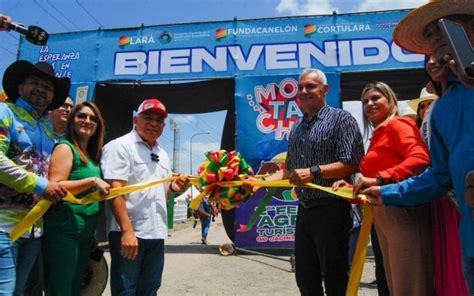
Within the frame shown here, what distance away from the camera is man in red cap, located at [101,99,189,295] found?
9.05ft

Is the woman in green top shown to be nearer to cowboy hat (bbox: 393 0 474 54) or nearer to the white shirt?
the white shirt

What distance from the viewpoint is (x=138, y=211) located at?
9.45ft

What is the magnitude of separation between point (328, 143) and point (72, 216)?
1.86m

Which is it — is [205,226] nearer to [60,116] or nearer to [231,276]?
[231,276]

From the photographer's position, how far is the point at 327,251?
8.96 feet

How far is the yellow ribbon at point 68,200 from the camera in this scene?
2.41m

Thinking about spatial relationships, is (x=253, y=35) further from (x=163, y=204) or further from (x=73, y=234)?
(x=73, y=234)

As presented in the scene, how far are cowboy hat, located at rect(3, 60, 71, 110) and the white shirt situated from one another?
530 mm

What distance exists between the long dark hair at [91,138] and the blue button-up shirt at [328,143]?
1543mm

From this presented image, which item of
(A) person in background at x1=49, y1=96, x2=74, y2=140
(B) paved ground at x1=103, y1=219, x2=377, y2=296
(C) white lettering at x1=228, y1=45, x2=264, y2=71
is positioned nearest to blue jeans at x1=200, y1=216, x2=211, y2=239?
(B) paved ground at x1=103, y1=219, x2=377, y2=296

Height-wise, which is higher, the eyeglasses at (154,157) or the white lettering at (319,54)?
the white lettering at (319,54)

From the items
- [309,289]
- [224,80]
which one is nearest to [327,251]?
[309,289]

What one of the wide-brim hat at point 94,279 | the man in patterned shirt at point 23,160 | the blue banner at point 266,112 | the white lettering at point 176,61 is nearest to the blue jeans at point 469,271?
the man in patterned shirt at point 23,160

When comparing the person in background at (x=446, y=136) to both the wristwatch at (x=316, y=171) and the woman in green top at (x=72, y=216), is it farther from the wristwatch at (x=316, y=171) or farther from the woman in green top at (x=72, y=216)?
the woman in green top at (x=72, y=216)
